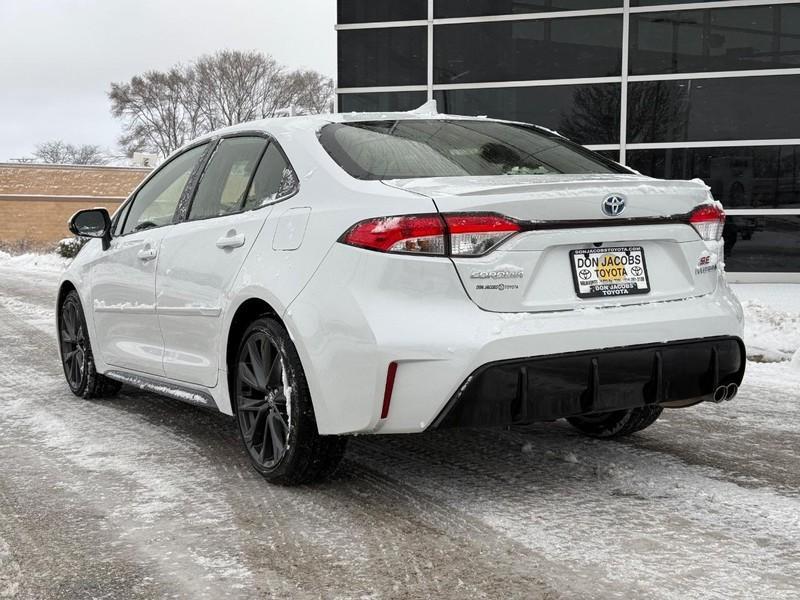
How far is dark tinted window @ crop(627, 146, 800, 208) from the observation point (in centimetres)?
1505

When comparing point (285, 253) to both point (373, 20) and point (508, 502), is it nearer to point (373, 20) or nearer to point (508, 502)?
point (508, 502)

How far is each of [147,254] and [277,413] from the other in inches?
62.1

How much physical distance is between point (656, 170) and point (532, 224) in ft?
43.1

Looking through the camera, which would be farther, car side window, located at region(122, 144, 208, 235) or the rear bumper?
car side window, located at region(122, 144, 208, 235)

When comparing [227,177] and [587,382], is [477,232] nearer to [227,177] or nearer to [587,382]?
[587,382]

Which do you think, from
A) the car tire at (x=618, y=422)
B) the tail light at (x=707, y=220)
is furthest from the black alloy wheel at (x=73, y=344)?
the tail light at (x=707, y=220)

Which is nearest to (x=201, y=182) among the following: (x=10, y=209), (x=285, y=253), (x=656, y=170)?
Answer: (x=285, y=253)

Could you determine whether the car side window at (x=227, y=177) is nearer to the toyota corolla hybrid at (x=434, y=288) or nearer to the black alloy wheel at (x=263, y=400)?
the toyota corolla hybrid at (x=434, y=288)

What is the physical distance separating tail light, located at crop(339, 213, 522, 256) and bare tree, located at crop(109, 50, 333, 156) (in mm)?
48680

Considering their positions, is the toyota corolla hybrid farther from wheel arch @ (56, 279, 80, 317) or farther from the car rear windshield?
wheel arch @ (56, 279, 80, 317)

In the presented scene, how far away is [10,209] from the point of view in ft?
146

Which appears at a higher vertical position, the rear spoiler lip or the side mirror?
the rear spoiler lip

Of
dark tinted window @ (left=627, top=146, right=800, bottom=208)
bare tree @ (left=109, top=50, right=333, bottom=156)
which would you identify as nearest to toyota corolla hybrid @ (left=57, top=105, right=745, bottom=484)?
dark tinted window @ (left=627, top=146, right=800, bottom=208)

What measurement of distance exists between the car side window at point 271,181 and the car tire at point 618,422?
6.63 feet
